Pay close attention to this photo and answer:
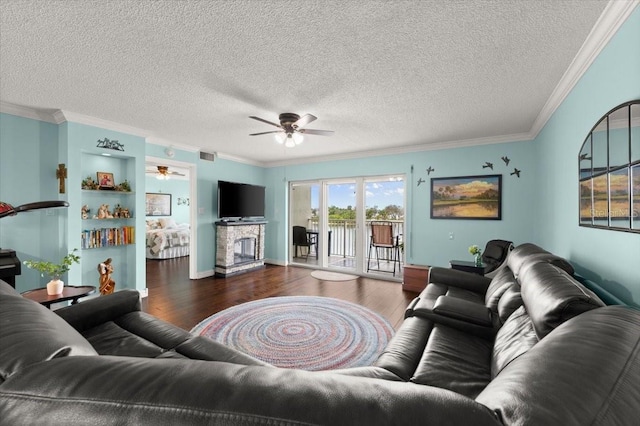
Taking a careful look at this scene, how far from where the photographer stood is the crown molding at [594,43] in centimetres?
152

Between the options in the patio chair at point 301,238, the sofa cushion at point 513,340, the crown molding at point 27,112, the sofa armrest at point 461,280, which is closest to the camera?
the sofa cushion at point 513,340

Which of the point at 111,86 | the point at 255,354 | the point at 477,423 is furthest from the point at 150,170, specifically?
the point at 477,423

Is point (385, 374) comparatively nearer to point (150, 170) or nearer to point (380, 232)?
point (380, 232)

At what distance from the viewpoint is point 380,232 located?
5.64 meters

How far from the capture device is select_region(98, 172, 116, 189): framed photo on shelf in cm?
385

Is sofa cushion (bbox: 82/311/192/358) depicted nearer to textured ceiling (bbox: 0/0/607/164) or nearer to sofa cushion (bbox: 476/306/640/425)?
sofa cushion (bbox: 476/306/640/425)

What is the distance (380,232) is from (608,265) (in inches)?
155

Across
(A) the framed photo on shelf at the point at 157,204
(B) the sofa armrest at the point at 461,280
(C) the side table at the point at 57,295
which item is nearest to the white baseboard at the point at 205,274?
(C) the side table at the point at 57,295

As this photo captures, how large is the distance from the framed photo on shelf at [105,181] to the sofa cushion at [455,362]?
14.6 feet

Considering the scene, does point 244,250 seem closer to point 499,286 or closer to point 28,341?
point 499,286

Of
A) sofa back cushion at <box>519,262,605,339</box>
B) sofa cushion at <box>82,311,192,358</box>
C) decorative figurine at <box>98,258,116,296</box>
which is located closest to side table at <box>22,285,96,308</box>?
decorative figurine at <box>98,258,116,296</box>

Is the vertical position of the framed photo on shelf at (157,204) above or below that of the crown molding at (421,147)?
below

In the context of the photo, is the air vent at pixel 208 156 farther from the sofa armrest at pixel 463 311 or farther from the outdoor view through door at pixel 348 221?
the sofa armrest at pixel 463 311

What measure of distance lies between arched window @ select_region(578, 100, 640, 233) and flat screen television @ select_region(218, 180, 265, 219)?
517 cm
